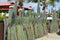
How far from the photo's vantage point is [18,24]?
32.0ft

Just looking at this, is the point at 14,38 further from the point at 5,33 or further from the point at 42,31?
the point at 42,31

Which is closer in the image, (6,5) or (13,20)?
(13,20)

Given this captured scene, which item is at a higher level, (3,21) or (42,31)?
(3,21)

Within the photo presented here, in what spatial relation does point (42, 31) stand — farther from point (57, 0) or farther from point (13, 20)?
point (57, 0)

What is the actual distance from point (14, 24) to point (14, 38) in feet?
2.52

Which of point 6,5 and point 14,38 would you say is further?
point 6,5

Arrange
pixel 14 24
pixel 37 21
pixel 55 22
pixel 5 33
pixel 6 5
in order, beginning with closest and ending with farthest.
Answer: pixel 5 33 < pixel 14 24 < pixel 37 21 < pixel 55 22 < pixel 6 5

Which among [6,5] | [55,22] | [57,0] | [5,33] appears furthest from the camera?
[57,0]

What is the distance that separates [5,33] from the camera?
8.78 meters

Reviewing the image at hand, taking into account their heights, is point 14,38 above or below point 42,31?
above

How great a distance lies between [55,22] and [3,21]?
37.2 feet

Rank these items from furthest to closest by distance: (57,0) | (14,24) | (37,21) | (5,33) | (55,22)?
(57,0), (55,22), (37,21), (14,24), (5,33)

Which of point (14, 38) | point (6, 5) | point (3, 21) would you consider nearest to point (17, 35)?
point (14, 38)

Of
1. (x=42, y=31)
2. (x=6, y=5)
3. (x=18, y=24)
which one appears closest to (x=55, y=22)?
(x=42, y=31)
